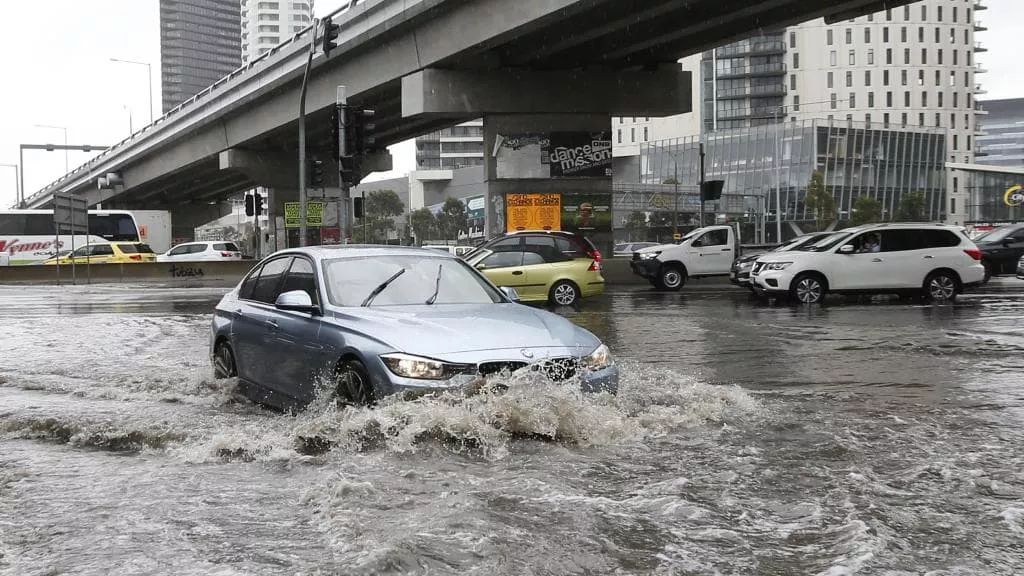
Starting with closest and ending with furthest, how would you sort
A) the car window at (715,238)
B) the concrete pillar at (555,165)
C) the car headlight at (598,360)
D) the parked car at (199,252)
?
1. the car headlight at (598,360)
2. the car window at (715,238)
3. the concrete pillar at (555,165)
4. the parked car at (199,252)

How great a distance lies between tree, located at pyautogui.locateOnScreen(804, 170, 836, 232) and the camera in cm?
9244

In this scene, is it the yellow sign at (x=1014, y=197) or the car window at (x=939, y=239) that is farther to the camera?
the yellow sign at (x=1014, y=197)

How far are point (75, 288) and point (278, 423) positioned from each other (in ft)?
94.3

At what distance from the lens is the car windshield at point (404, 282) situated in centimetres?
732

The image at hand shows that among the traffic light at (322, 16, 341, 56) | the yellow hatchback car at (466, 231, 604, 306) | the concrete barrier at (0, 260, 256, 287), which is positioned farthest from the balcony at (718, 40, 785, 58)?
the yellow hatchback car at (466, 231, 604, 306)

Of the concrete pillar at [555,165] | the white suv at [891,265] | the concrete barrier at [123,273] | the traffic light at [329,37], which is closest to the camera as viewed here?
the white suv at [891,265]

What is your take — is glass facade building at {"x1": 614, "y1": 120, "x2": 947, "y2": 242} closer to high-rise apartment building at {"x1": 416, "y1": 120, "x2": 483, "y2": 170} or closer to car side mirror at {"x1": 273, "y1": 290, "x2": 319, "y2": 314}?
high-rise apartment building at {"x1": 416, "y1": 120, "x2": 483, "y2": 170}

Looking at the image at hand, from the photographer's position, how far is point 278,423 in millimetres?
6902

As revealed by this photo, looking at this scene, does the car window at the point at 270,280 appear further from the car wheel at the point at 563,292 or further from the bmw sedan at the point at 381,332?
the car wheel at the point at 563,292

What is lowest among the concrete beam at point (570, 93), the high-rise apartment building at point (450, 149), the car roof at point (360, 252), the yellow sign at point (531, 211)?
the car roof at point (360, 252)

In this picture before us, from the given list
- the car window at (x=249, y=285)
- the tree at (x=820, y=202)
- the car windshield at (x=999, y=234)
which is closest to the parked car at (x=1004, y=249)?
the car windshield at (x=999, y=234)

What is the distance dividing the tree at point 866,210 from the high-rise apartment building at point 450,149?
196ft

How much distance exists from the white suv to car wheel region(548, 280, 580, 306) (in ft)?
13.5

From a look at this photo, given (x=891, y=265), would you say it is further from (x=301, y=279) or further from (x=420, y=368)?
(x=420, y=368)
